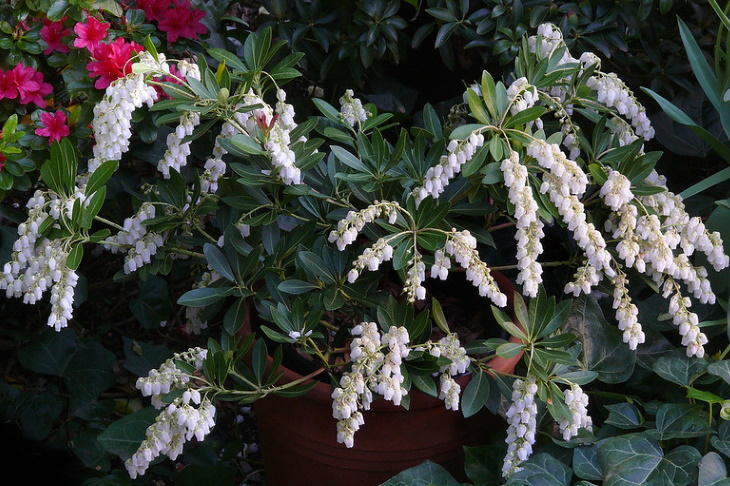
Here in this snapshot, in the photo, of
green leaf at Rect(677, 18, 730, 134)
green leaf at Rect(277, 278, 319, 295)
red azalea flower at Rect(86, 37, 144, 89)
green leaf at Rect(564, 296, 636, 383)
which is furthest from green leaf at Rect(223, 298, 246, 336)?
green leaf at Rect(677, 18, 730, 134)

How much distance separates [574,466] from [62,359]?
4.63 feet

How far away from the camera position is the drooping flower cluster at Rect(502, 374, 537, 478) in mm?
1480

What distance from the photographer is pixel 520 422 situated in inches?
59.3

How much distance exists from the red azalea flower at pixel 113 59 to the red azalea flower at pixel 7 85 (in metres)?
0.25

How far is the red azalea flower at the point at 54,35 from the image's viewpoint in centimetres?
183

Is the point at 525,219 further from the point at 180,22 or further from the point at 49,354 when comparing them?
the point at 49,354

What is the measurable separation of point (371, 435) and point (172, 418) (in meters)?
0.44

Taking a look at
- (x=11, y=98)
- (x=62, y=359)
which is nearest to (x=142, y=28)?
(x=11, y=98)

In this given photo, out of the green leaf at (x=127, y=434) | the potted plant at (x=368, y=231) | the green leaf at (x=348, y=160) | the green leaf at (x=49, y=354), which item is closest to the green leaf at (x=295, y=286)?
the potted plant at (x=368, y=231)

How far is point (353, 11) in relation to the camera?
7.14ft

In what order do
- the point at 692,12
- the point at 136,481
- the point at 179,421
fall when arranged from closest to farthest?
the point at 179,421 → the point at 136,481 → the point at 692,12

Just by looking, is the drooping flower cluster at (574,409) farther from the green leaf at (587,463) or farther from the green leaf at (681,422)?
the green leaf at (681,422)

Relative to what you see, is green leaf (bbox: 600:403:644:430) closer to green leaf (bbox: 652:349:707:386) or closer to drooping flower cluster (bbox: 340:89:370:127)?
green leaf (bbox: 652:349:707:386)

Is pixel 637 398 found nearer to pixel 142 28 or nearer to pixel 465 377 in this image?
pixel 465 377
